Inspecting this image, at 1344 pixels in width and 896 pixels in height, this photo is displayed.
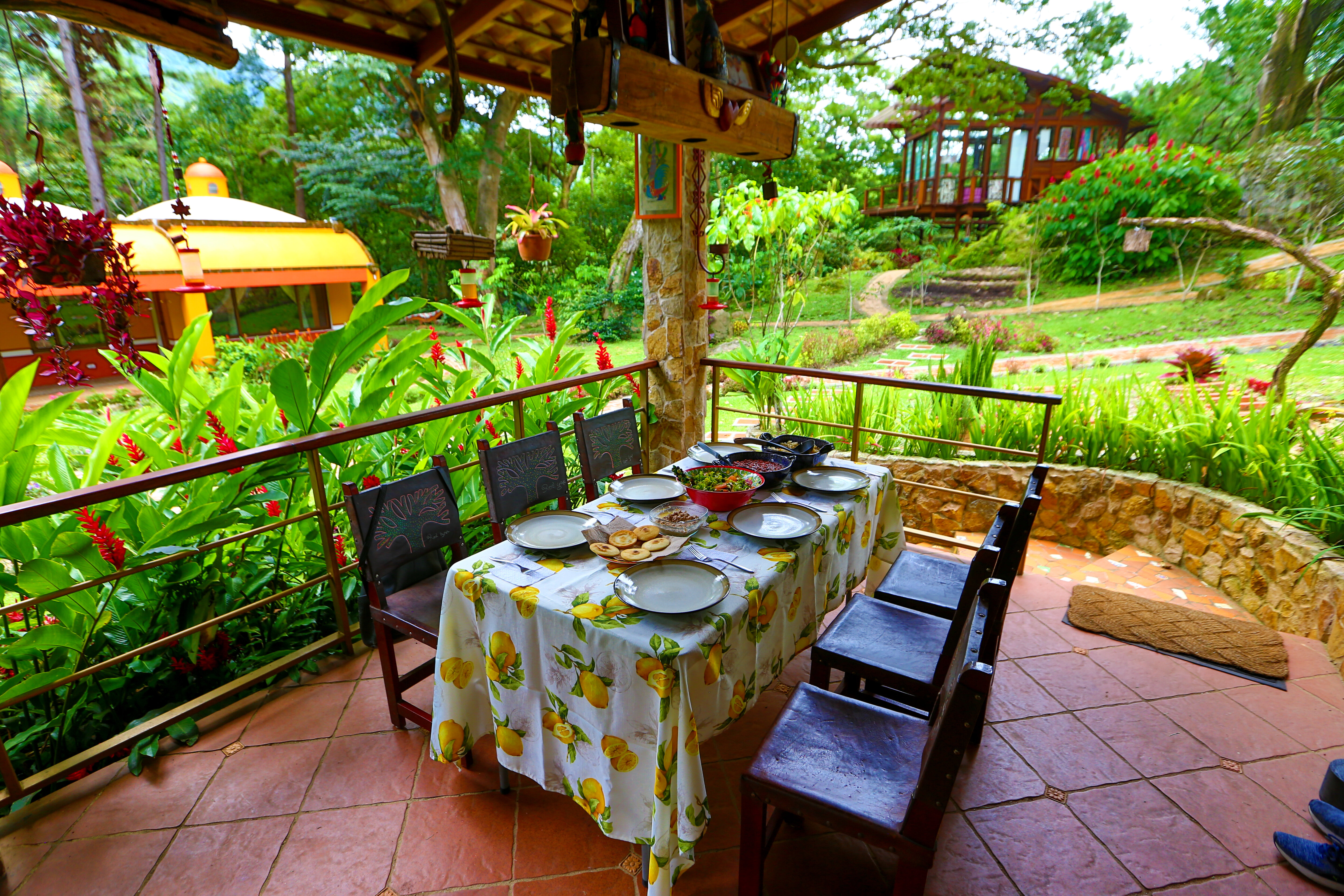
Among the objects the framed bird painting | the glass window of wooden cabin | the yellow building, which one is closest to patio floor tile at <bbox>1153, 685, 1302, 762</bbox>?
the framed bird painting

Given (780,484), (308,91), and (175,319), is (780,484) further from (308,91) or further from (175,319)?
(308,91)

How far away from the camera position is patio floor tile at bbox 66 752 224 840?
165cm

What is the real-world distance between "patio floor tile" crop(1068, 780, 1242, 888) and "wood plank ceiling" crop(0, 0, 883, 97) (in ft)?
8.17

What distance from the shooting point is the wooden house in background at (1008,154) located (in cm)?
1306

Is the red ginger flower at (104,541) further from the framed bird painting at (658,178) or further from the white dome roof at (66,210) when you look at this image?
the framed bird painting at (658,178)

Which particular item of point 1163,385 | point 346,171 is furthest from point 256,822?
point 346,171

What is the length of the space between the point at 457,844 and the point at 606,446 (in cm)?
143

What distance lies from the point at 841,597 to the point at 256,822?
5.88ft

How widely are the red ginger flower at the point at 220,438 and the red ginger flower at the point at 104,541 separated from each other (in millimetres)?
393

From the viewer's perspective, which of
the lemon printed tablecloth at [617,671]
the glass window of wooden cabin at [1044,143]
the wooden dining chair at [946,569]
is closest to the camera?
the lemon printed tablecloth at [617,671]

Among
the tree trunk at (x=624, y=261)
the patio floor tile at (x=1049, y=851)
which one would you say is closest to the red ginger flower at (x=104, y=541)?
the patio floor tile at (x=1049, y=851)

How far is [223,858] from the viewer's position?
5.08 ft

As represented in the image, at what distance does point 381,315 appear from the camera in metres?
2.30

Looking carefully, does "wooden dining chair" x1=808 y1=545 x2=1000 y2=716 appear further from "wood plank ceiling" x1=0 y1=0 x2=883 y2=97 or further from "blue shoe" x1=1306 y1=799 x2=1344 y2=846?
"wood plank ceiling" x1=0 y1=0 x2=883 y2=97
